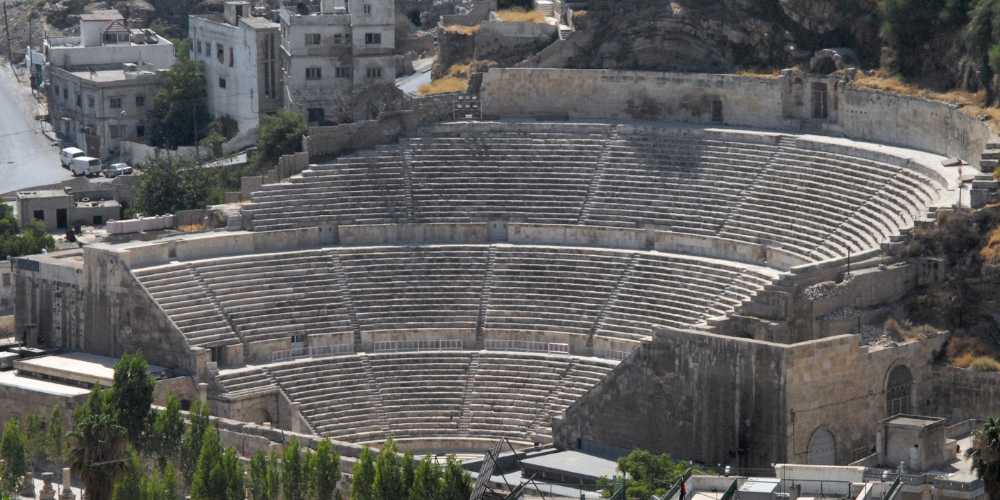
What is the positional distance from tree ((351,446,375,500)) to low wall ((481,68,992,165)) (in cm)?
2158

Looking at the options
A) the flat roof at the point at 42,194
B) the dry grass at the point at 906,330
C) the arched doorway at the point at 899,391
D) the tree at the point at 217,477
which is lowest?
the tree at the point at 217,477

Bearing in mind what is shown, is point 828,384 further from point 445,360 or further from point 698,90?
point 698,90

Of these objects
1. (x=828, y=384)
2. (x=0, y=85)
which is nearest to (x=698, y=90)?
(x=828, y=384)

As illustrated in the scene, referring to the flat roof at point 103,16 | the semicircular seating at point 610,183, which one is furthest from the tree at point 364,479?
the flat roof at point 103,16

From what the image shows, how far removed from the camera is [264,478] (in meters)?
62.4

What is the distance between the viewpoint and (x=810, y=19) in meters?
84.6

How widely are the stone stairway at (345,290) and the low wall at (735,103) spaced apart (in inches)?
393

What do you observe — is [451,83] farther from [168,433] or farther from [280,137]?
[168,433]

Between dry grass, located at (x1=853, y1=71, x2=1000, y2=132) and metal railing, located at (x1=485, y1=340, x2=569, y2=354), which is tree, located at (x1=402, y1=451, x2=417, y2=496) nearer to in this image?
metal railing, located at (x1=485, y1=340, x2=569, y2=354)

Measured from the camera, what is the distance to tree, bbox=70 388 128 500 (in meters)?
62.2

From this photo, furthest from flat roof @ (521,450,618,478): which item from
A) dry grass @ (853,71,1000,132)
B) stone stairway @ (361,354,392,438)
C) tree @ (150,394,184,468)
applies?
dry grass @ (853,71,1000,132)

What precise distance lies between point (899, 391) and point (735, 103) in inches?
→ 686

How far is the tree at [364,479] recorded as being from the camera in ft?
200

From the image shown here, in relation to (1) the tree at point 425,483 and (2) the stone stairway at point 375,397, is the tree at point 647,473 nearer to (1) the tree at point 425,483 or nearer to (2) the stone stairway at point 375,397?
(1) the tree at point 425,483
